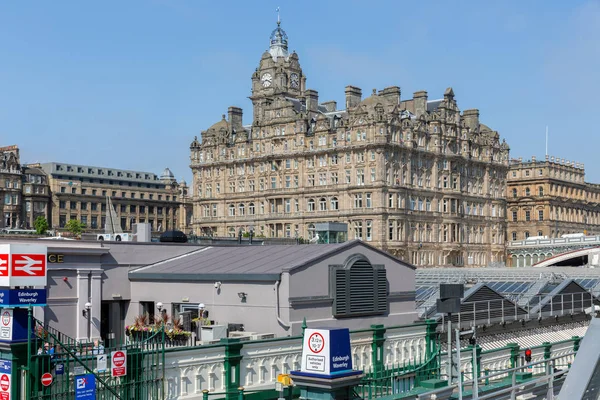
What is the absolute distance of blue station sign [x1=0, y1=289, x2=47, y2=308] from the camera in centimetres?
1409

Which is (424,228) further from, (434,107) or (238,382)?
(238,382)

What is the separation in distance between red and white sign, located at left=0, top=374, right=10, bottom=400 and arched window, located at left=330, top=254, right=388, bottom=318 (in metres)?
15.1

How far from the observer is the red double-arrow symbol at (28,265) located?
14242 millimetres

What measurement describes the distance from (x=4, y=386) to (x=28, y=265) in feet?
7.30

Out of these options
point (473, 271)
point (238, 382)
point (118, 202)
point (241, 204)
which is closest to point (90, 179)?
point (118, 202)

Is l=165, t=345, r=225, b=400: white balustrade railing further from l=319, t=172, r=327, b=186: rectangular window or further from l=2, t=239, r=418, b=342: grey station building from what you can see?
l=319, t=172, r=327, b=186: rectangular window

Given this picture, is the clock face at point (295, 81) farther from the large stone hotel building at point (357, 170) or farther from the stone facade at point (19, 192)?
the stone facade at point (19, 192)

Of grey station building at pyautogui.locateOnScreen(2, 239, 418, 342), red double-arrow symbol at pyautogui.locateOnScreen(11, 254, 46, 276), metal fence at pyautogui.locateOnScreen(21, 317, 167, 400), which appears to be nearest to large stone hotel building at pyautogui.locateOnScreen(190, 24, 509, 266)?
grey station building at pyautogui.locateOnScreen(2, 239, 418, 342)

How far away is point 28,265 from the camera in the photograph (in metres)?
14.5

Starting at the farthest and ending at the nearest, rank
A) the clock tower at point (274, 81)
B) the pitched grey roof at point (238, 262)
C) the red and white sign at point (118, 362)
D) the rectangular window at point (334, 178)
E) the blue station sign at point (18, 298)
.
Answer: the clock tower at point (274, 81)
the rectangular window at point (334, 178)
the pitched grey roof at point (238, 262)
the red and white sign at point (118, 362)
the blue station sign at point (18, 298)

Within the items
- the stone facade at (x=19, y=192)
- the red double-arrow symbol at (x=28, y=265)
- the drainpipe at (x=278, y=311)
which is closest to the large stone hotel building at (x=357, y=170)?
the stone facade at (x=19, y=192)

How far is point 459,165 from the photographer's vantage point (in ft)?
377

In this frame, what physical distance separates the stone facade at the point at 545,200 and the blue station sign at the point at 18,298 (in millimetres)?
138905

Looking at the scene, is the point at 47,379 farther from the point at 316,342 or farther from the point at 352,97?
the point at 352,97
